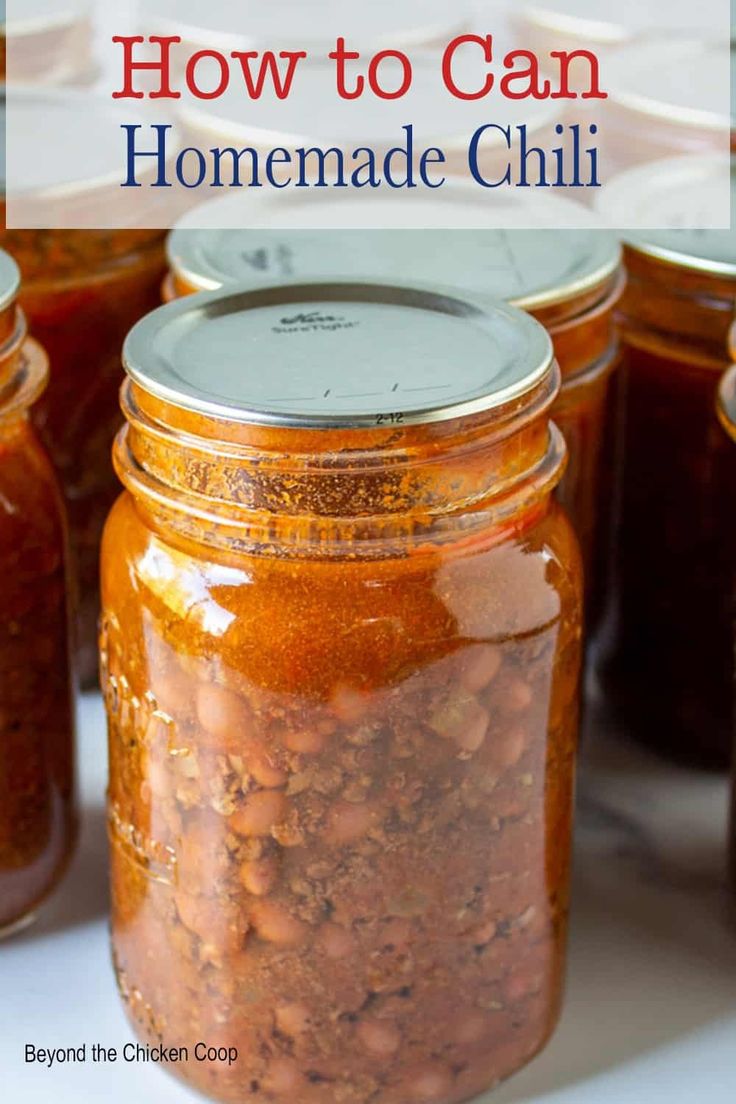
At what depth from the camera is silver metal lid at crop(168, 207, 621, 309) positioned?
105 cm

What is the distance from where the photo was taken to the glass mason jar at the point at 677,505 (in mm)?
1129

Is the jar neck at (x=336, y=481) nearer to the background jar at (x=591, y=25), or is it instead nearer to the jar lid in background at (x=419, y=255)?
the jar lid in background at (x=419, y=255)

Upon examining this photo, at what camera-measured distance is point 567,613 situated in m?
0.88

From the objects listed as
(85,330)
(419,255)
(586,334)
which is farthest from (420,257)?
(85,330)

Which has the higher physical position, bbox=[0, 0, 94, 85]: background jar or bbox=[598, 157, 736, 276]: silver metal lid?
bbox=[0, 0, 94, 85]: background jar

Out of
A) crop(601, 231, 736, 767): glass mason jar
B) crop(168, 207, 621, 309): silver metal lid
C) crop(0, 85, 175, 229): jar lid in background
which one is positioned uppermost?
crop(0, 85, 175, 229): jar lid in background

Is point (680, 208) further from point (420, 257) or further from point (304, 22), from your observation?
point (304, 22)

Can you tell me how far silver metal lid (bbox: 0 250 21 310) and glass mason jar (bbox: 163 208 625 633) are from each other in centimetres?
13

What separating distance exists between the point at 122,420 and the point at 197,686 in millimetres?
444

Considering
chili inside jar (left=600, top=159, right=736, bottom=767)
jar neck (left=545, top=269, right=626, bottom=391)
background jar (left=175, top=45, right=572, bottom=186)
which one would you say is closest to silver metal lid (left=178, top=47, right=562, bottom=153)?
background jar (left=175, top=45, right=572, bottom=186)

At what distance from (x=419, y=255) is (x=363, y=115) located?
0.27m

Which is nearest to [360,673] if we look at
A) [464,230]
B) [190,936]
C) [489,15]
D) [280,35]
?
[190,936]

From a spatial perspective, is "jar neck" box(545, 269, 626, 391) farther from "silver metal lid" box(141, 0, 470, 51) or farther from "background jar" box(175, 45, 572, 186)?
"silver metal lid" box(141, 0, 470, 51)

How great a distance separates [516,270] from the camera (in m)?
1.08
